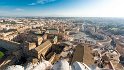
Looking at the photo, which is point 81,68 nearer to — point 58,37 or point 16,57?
point 16,57

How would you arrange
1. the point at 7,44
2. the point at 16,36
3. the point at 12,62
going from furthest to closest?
1. the point at 16,36
2. the point at 7,44
3. the point at 12,62

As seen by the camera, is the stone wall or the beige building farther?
the stone wall

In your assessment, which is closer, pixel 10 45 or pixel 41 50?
pixel 41 50

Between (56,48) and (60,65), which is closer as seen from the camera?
(60,65)

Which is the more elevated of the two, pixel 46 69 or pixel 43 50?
pixel 46 69

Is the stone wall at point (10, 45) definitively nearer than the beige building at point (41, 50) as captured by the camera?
No

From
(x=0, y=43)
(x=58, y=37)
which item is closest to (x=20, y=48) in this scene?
(x=0, y=43)

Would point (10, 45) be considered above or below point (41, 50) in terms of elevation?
→ below

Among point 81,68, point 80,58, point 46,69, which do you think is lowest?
point 80,58

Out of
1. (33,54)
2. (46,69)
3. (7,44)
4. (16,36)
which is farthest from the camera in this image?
(16,36)

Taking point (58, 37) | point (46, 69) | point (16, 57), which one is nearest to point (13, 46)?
point (16, 57)
